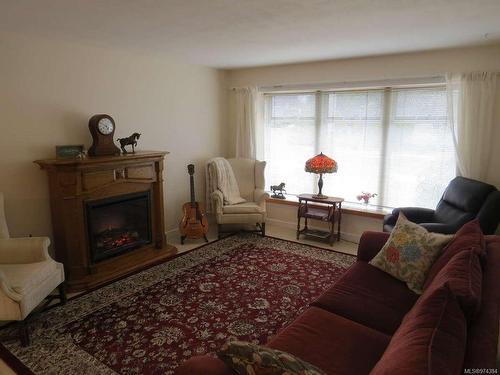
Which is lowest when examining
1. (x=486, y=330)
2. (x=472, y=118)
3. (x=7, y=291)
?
(x=7, y=291)

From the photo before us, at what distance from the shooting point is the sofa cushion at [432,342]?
3.12 feet

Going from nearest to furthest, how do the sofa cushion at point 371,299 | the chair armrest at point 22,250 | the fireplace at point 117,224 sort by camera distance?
the sofa cushion at point 371,299 → the chair armrest at point 22,250 → the fireplace at point 117,224

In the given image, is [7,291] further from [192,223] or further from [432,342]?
[432,342]

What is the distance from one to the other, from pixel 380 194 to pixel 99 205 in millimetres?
3403

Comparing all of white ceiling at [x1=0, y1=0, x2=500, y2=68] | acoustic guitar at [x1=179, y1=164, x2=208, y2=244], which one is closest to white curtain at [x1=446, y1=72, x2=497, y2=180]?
white ceiling at [x1=0, y1=0, x2=500, y2=68]

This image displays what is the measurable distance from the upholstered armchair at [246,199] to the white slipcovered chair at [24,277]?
2.11 m

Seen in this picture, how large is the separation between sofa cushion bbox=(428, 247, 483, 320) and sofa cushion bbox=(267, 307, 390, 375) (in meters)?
0.42

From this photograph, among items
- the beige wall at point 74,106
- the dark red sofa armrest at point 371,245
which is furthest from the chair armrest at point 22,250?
the dark red sofa armrest at point 371,245

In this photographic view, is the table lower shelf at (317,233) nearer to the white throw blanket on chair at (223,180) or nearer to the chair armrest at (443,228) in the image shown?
the white throw blanket on chair at (223,180)

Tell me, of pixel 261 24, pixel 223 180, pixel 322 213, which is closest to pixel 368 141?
pixel 322 213

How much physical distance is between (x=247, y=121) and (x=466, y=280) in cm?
410

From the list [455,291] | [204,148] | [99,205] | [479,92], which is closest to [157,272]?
[99,205]

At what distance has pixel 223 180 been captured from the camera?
475cm

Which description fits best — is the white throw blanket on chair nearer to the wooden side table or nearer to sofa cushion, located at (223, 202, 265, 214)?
sofa cushion, located at (223, 202, 265, 214)
